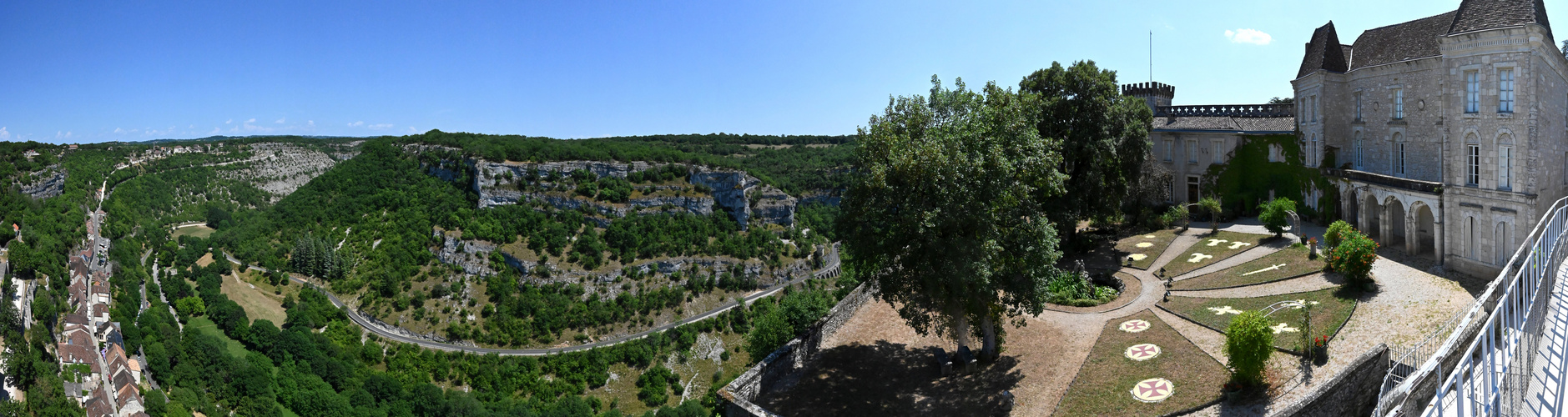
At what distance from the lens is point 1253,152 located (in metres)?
39.4

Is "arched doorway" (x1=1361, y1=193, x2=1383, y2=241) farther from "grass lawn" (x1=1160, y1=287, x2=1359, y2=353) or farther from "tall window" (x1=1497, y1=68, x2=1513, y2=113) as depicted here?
"grass lawn" (x1=1160, y1=287, x2=1359, y2=353)

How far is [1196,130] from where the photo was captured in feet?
136

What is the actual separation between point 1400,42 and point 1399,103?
2.69m

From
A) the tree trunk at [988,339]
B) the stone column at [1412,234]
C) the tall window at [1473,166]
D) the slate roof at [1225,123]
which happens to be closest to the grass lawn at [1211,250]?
the stone column at [1412,234]

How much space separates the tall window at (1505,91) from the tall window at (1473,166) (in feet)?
4.35

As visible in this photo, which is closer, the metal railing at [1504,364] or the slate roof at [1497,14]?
the metal railing at [1504,364]

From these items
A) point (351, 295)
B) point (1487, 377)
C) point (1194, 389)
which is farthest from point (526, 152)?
point (1487, 377)

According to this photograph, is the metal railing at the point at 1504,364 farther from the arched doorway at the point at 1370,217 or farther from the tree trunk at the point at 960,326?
the arched doorway at the point at 1370,217

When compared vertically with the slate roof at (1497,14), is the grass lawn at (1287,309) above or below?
below

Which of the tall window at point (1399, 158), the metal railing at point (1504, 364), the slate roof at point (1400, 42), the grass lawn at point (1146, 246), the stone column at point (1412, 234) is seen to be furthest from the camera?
the grass lawn at point (1146, 246)

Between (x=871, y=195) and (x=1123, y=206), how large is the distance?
2578cm

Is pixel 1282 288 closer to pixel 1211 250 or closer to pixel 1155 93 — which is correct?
pixel 1211 250

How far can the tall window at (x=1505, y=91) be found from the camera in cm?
2297

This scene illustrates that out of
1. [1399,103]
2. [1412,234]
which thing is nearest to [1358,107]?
[1399,103]
